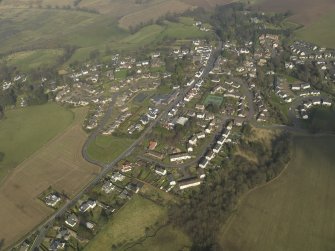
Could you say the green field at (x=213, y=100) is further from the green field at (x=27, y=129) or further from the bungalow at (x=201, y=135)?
the green field at (x=27, y=129)

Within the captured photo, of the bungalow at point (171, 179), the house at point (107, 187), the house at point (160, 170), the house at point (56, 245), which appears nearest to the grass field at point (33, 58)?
the house at point (107, 187)

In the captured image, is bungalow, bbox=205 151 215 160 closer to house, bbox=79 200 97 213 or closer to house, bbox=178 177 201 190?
house, bbox=178 177 201 190

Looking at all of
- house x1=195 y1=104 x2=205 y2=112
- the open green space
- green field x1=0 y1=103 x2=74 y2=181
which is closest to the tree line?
the open green space

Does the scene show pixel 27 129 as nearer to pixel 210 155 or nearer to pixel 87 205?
pixel 87 205

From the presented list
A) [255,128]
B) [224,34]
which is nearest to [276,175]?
[255,128]

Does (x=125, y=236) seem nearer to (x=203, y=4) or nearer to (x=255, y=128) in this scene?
(x=255, y=128)
